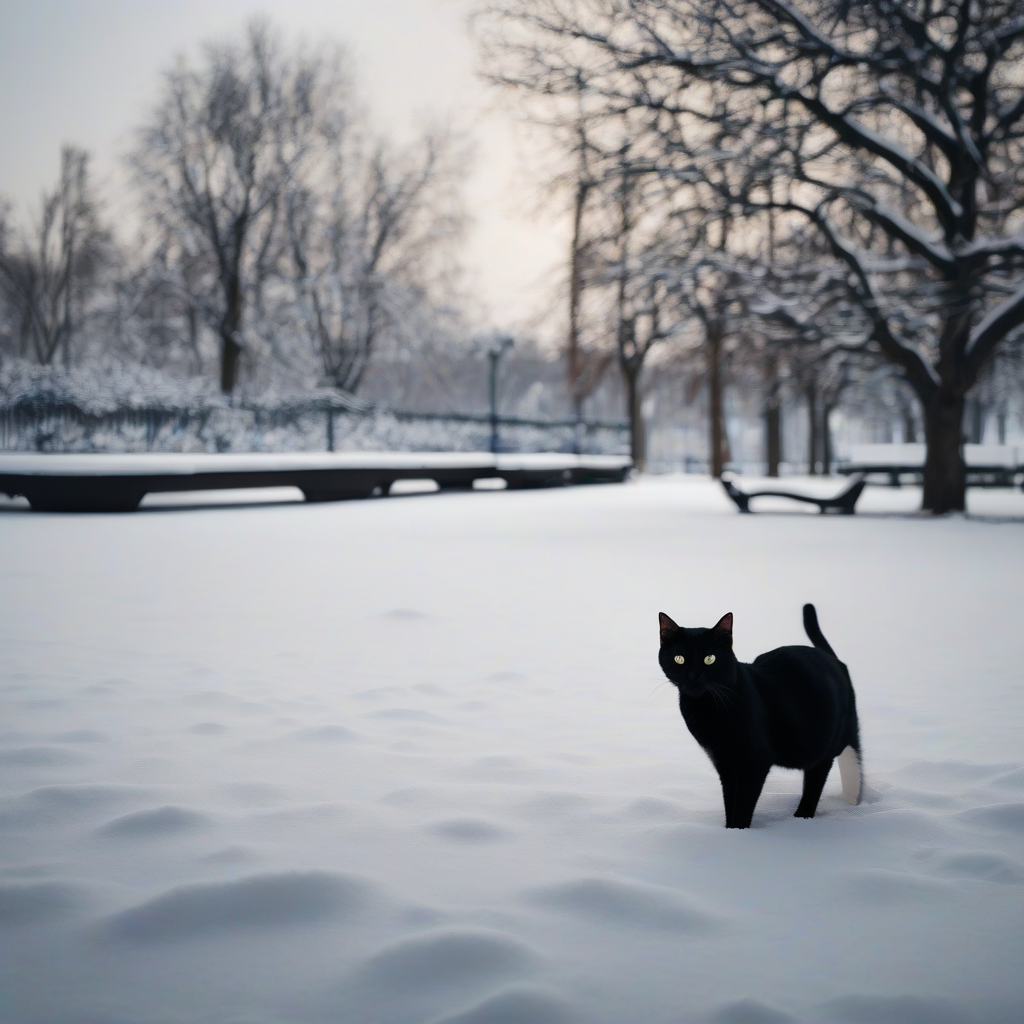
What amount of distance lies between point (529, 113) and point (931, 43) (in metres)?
4.91

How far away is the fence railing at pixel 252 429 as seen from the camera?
54.2 ft

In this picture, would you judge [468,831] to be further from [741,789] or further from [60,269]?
[60,269]

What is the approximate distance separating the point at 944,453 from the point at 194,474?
11.0 m

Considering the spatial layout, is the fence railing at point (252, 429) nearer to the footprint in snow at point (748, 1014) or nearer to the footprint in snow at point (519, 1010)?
the footprint in snow at point (519, 1010)

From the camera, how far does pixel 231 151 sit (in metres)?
29.1

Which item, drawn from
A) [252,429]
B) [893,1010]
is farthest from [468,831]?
[252,429]

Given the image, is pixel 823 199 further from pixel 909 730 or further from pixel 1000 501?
pixel 909 730

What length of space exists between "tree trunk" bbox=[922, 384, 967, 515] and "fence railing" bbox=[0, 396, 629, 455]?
38.8 ft

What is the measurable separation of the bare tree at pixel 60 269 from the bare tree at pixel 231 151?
279 inches

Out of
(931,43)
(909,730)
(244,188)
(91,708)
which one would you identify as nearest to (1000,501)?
(931,43)

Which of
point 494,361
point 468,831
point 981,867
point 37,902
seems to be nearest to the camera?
point 37,902

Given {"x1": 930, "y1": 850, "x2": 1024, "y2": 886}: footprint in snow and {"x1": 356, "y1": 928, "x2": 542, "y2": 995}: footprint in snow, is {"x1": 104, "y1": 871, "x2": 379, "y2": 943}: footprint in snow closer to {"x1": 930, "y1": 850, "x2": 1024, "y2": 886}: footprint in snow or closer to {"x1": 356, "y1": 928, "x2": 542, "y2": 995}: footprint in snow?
{"x1": 356, "y1": 928, "x2": 542, "y2": 995}: footprint in snow

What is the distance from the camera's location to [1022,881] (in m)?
2.21

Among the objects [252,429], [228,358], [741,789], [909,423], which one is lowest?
[741,789]
